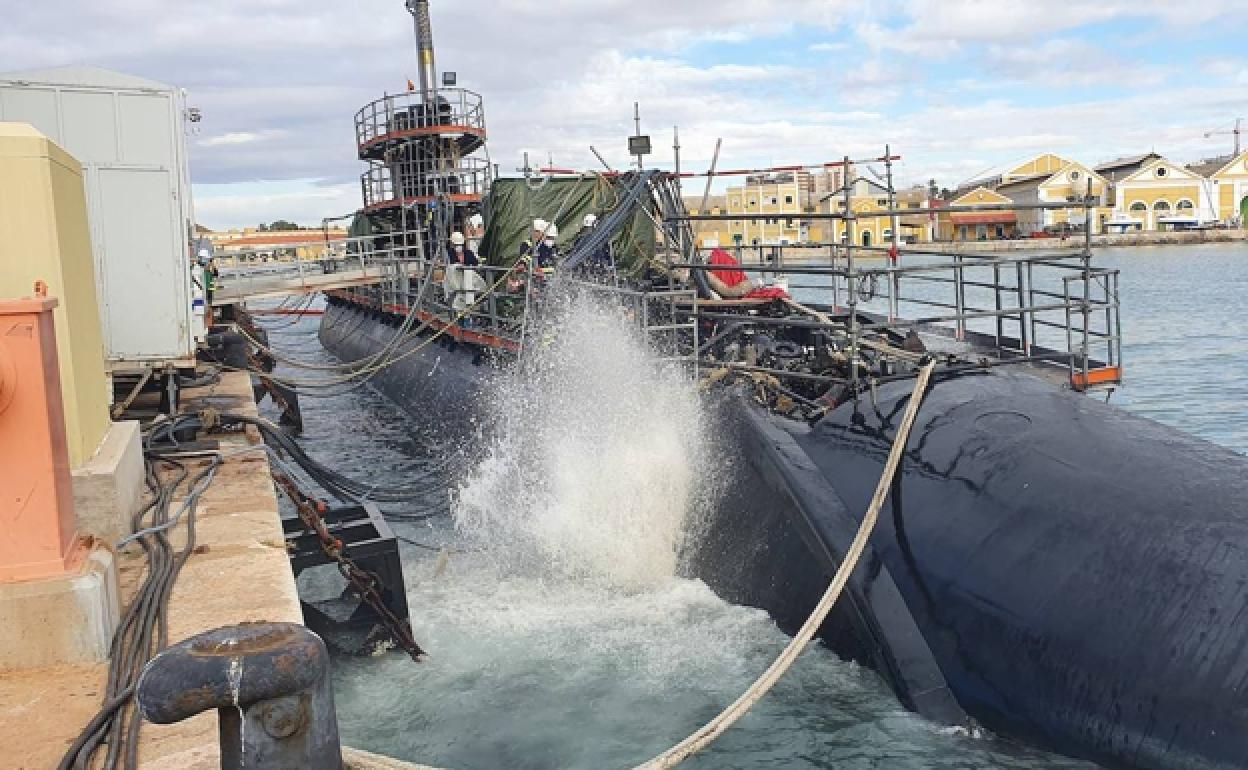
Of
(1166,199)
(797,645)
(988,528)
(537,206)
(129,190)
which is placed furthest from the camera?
(1166,199)

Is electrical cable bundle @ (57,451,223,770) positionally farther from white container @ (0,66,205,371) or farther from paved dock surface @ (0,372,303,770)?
white container @ (0,66,205,371)

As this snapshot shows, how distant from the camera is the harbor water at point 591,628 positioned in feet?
23.7

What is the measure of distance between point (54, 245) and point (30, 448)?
1.10 metres

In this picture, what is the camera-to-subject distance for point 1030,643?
621 centimetres

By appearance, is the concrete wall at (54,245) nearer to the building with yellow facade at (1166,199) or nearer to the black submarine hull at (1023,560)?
the black submarine hull at (1023,560)

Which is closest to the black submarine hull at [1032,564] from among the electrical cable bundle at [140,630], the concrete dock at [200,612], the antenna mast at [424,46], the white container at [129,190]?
the concrete dock at [200,612]

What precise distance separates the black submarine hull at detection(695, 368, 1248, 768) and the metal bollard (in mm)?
4342

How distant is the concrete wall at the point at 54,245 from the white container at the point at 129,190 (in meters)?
4.74

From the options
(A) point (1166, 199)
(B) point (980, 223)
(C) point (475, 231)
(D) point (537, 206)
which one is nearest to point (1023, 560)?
(D) point (537, 206)

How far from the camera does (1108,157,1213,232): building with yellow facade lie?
95188 mm

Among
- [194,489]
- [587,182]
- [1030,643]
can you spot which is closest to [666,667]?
[1030,643]

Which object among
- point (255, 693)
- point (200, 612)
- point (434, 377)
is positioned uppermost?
point (255, 693)

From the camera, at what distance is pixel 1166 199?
317ft

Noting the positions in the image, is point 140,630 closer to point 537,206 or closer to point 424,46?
point 537,206
